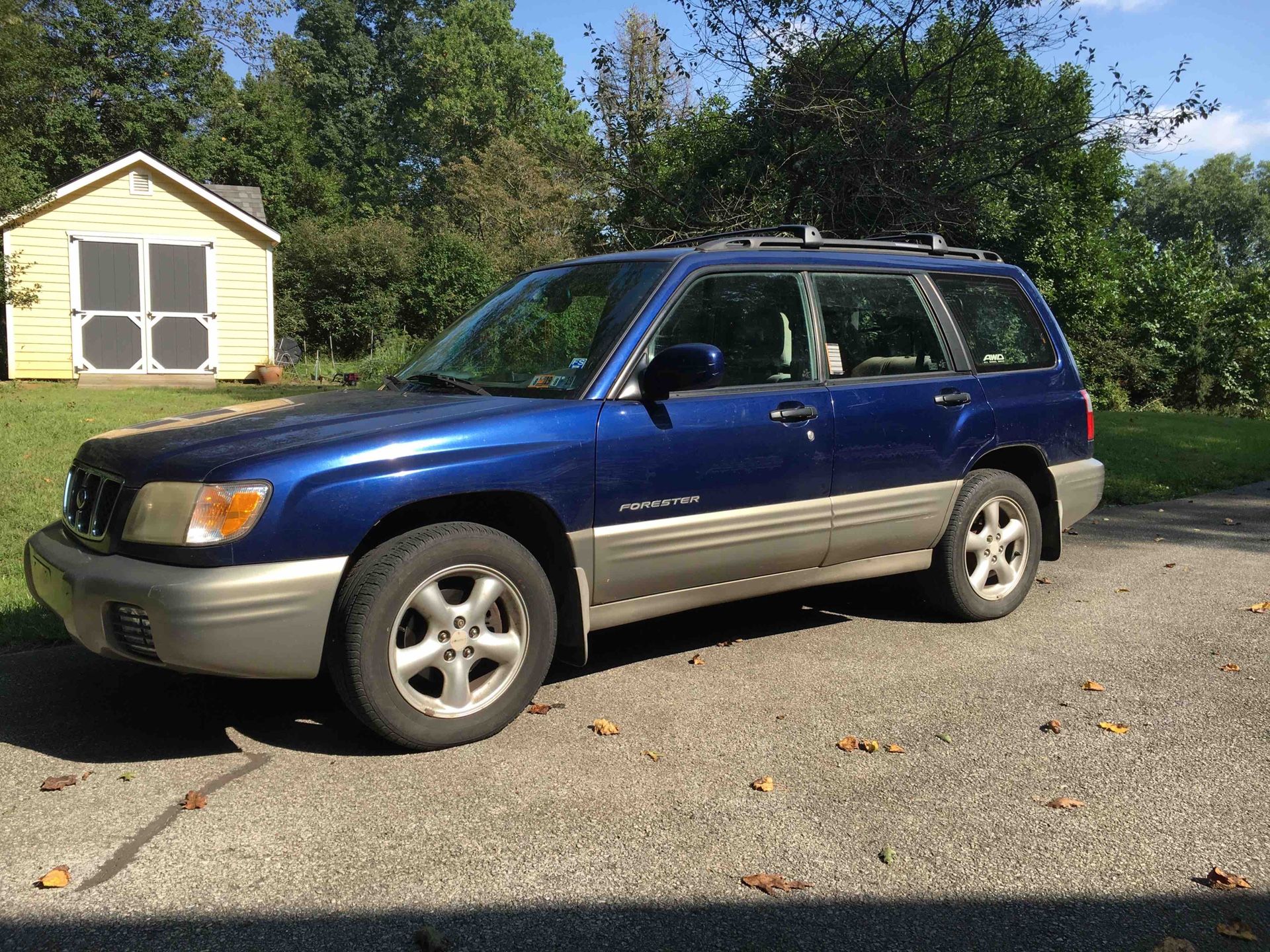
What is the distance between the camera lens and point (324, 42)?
6500 cm

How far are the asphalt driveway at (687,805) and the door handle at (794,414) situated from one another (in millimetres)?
1139

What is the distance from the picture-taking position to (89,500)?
4.23 m

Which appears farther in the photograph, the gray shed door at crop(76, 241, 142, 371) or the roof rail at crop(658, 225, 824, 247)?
the gray shed door at crop(76, 241, 142, 371)

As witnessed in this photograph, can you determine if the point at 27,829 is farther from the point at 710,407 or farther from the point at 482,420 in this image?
the point at 710,407

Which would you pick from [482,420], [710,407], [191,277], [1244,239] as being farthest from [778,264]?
[1244,239]

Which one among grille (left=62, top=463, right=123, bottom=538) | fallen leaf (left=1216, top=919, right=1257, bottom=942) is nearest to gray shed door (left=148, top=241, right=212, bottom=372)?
grille (left=62, top=463, right=123, bottom=538)

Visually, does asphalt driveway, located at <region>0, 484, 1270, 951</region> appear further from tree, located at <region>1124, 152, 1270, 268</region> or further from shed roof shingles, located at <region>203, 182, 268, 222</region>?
tree, located at <region>1124, 152, 1270, 268</region>

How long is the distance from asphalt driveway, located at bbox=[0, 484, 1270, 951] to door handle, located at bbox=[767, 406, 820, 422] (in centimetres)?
114

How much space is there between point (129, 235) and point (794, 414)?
66.3ft

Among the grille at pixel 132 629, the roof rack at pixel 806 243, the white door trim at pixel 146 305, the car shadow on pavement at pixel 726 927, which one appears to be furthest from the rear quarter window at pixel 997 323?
the white door trim at pixel 146 305

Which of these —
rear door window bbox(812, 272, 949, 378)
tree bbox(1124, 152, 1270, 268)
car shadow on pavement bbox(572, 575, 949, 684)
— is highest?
tree bbox(1124, 152, 1270, 268)

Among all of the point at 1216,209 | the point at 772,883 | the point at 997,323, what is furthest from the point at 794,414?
the point at 1216,209

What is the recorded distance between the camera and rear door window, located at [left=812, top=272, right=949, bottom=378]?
5320mm

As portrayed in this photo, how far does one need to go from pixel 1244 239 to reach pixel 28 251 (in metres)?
87.2
